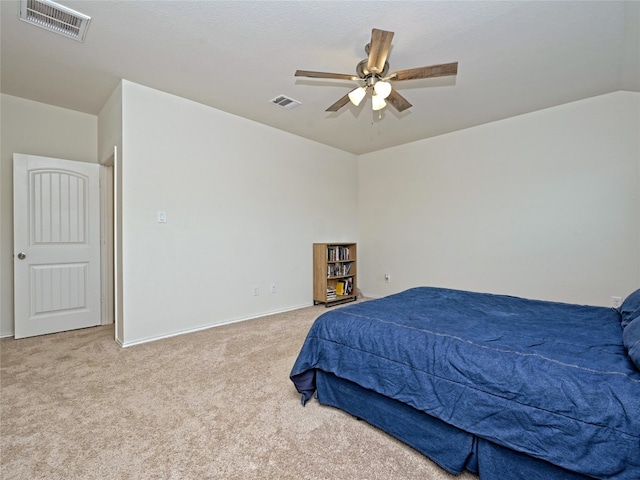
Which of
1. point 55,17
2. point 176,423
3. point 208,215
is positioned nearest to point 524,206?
point 208,215

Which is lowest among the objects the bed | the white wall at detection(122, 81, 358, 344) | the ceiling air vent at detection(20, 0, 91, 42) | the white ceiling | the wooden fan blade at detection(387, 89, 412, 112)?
the bed

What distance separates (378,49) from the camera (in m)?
1.95

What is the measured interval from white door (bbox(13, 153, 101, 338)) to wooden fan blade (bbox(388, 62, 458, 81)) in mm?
3580

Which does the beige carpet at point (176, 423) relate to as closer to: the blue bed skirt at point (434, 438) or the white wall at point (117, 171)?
the blue bed skirt at point (434, 438)

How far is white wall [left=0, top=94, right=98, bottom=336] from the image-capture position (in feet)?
10.5

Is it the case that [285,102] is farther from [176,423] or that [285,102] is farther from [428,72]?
[176,423]

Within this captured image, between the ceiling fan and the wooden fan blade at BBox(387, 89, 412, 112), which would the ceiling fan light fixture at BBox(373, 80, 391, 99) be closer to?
the ceiling fan

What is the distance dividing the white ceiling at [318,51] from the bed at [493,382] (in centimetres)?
195

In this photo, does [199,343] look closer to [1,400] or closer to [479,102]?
[1,400]

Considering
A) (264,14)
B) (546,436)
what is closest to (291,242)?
(264,14)

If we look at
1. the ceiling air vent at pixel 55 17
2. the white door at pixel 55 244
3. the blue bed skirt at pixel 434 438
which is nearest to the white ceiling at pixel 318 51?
the ceiling air vent at pixel 55 17

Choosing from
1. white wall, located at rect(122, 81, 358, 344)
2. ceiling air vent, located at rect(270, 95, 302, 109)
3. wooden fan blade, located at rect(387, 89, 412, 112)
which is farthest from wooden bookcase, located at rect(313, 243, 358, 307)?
wooden fan blade, located at rect(387, 89, 412, 112)

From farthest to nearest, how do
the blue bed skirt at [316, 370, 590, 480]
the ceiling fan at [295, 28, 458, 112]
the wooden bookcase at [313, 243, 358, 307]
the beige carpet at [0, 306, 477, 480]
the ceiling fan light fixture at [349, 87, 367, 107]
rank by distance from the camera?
the wooden bookcase at [313, 243, 358, 307], the ceiling fan light fixture at [349, 87, 367, 107], the ceiling fan at [295, 28, 458, 112], the beige carpet at [0, 306, 477, 480], the blue bed skirt at [316, 370, 590, 480]

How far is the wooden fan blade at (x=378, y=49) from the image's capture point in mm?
1802
